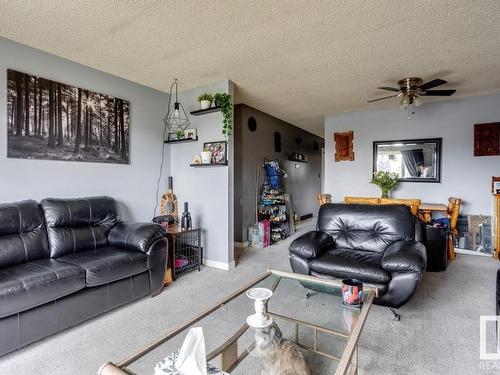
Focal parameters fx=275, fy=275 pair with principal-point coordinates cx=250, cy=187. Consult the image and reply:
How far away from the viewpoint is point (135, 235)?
268cm

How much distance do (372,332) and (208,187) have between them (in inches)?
97.4

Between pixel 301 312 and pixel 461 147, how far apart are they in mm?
4102

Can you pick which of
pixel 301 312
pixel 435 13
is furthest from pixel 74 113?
pixel 435 13

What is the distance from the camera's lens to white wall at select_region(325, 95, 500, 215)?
4.28 m

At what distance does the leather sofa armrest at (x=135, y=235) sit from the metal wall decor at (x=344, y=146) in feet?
12.8

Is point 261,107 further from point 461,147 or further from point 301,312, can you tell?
point 301,312

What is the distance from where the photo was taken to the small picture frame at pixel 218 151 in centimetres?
354

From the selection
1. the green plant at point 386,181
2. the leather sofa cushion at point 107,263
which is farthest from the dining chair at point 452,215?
the leather sofa cushion at point 107,263

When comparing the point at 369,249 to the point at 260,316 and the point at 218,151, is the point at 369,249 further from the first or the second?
the point at 218,151

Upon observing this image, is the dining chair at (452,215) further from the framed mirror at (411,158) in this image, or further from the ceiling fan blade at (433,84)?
the ceiling fan blade at (433,84)

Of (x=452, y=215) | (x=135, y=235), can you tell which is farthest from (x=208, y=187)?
(x=452, y=215)

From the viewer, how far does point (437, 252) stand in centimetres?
343

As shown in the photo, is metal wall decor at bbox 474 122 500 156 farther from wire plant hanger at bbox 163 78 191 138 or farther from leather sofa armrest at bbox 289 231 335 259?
wire plant hanger at bbox 163 78 191 138

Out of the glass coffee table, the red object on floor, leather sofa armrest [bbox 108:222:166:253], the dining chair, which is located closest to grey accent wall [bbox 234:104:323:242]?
the red object on floor
